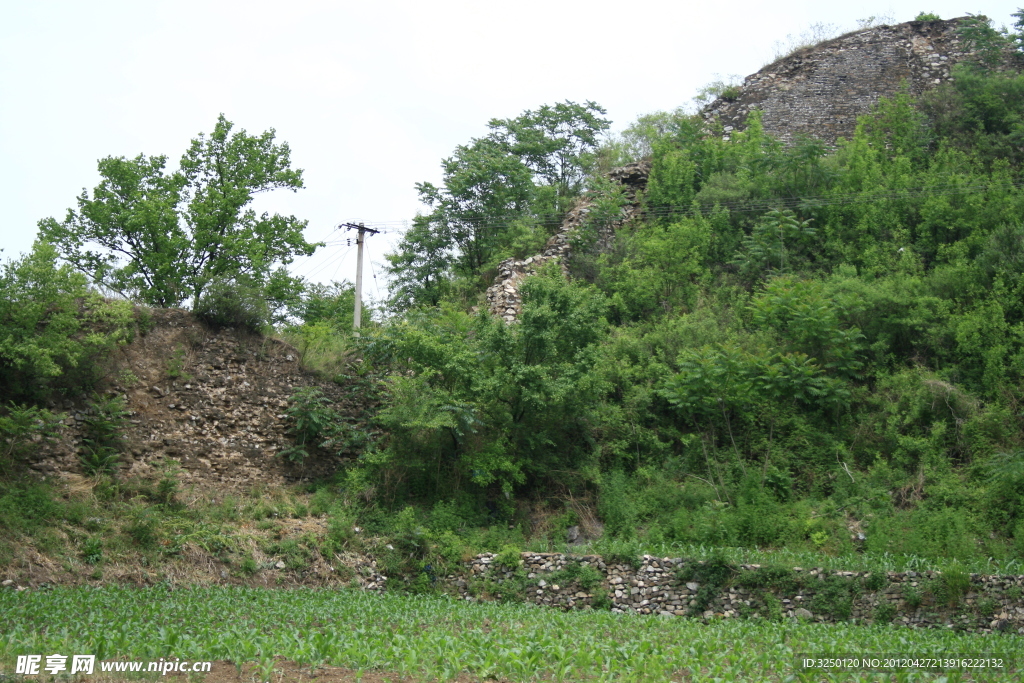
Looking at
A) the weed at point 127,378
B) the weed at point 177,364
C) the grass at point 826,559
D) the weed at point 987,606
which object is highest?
the weed at point 177,364

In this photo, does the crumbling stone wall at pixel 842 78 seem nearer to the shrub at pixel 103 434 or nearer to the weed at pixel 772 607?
the weed at pixel 772 607

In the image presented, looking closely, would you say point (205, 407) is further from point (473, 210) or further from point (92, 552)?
point (473, 210)

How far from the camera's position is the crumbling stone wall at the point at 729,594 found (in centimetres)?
1008

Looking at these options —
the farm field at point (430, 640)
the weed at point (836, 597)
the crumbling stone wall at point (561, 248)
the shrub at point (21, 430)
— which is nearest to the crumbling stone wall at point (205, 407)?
the shrub at point (21, 430)

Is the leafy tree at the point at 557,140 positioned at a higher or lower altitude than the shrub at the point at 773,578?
higher

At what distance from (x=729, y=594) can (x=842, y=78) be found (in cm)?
2245

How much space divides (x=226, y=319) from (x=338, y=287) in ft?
38.8

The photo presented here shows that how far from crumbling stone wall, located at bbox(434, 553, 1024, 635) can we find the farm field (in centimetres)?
84

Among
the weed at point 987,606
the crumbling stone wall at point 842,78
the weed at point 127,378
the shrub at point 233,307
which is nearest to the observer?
the weed at point 987,606

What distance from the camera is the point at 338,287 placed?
1156 inches

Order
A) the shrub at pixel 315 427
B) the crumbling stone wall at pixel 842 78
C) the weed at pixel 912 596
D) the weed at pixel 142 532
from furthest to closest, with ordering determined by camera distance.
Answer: the crumbling stone wall at pixel 842 78 → the shrub at pixel 315 427 → the weed at pixel 142 532 → the weed at pixel 912 596

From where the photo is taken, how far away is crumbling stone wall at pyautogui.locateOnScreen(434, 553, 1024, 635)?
1008cm

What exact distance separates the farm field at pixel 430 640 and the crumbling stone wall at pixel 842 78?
21.0 metres

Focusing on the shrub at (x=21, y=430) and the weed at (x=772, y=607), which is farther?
the shrub at (x=21, y=430)
